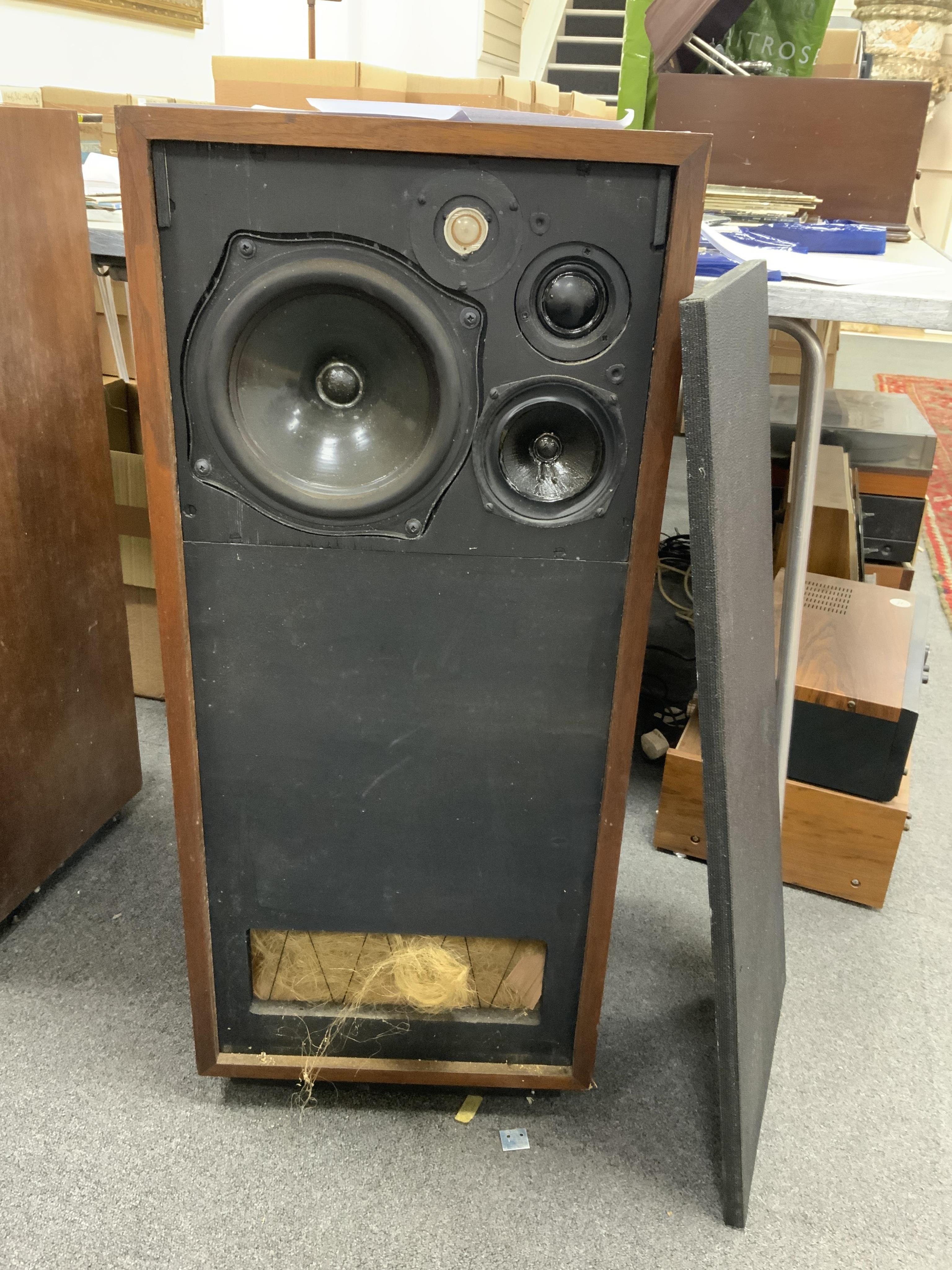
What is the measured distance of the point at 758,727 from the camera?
846 millimetres

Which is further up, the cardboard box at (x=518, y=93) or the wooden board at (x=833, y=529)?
the cardboard box at (x=518, y=93)

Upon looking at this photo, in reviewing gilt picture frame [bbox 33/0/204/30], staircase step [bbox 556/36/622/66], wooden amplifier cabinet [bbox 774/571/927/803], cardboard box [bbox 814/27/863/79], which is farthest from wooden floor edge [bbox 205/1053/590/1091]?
staircase step [bbox 556/36/622/66]

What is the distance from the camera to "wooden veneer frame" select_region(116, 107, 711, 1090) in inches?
24.2

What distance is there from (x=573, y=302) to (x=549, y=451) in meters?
0.11

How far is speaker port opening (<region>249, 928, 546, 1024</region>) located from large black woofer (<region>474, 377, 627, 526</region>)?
41cm

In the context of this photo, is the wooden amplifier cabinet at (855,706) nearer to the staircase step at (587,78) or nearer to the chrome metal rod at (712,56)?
the chrome metal rod at (712,56)

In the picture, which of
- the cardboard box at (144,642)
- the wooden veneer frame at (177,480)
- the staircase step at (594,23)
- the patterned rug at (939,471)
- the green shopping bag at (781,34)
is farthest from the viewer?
the staircase step at (594,23)

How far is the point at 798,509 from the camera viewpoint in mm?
1004

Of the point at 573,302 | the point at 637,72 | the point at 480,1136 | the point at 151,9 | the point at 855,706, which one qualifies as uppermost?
the point at 151,9

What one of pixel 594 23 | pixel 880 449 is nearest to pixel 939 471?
pixel 880 449

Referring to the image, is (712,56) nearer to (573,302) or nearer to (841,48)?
(573,302)

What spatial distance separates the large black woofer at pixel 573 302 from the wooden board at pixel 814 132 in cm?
96

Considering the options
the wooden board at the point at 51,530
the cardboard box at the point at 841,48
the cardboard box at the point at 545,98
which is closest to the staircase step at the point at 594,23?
the cardboard box at the point at 841,48

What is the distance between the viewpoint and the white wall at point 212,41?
8.77 feet
